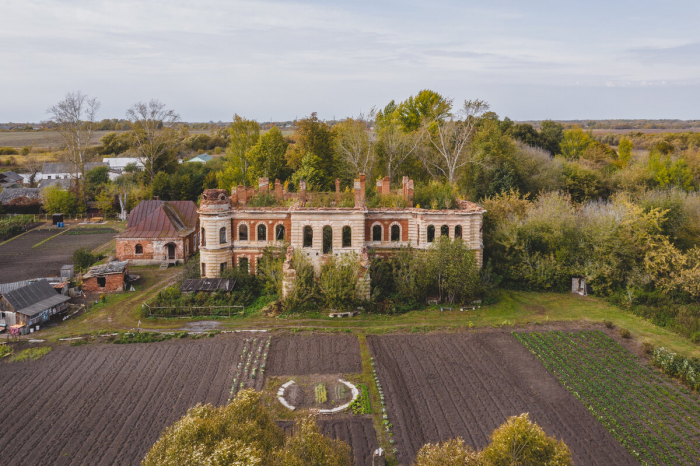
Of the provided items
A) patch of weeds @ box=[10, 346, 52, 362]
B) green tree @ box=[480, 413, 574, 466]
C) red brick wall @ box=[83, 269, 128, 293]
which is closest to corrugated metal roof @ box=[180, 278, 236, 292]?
red brick wall @ box=[83, 269, 128, 293]

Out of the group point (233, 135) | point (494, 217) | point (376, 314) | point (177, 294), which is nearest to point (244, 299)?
point (177, 294)

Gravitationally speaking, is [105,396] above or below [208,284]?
below

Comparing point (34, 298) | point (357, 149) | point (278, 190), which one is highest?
point (357, 149)

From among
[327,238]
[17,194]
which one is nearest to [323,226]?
[327,238]

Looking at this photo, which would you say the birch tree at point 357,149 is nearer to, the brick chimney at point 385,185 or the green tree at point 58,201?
the brick chimney at point 385,185

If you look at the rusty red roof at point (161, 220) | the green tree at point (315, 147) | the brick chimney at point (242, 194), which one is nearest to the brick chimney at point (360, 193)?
the brick chimney at point (242, 194)

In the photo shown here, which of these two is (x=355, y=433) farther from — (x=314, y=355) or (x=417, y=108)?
(x=417, y=108)

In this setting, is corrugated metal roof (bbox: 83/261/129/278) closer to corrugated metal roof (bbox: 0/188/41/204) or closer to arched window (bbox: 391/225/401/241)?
arched window (bbox: 391/225/401/241)
